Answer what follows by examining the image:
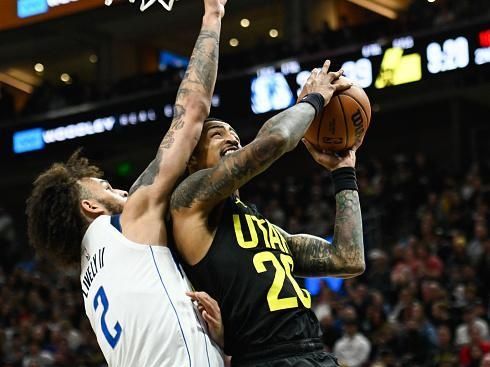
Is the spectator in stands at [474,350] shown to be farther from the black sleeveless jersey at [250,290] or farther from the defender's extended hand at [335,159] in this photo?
the black sleeveless jersey at [250,290]

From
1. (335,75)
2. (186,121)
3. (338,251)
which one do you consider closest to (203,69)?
(186,121)

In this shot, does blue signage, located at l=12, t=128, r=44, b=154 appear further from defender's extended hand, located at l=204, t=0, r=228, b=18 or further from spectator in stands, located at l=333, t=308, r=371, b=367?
defender's extended hand, located at l=204, t=0, r=228, b=18

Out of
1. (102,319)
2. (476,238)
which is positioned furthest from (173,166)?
(476,238)

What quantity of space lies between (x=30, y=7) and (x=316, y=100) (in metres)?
13.0

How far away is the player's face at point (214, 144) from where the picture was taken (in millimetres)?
4156

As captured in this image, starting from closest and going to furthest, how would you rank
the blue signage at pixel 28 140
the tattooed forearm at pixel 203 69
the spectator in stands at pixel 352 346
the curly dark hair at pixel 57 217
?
1. the tattooed forearm at pixel 203 69
2. the curly dark hair at pixel 57 217
3. the spectator in stands at pixel 352 346
4. the blue signage at pixel 28 140

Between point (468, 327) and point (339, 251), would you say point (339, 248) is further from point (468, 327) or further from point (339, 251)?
point (468, 327)

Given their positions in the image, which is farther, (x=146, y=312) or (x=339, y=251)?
(x=339, y=251)

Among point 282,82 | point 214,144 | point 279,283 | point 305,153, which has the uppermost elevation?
point 282,82

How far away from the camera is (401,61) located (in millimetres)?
14773

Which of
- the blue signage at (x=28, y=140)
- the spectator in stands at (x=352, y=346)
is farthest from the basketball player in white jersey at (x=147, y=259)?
the blue signage at (x=28, y=140)

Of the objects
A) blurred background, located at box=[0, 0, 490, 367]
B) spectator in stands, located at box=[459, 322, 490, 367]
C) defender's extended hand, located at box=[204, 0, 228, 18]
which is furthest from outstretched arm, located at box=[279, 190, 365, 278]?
spectator in stands, located at box=[459, 322, 490, 367]

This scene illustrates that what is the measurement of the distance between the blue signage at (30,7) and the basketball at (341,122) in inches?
495

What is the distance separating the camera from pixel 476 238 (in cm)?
1213
